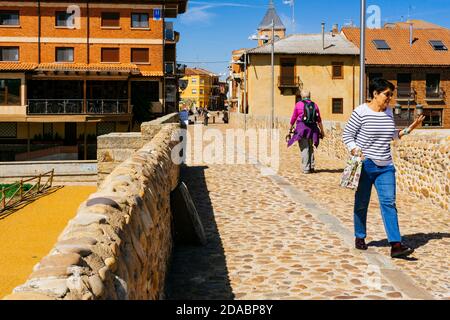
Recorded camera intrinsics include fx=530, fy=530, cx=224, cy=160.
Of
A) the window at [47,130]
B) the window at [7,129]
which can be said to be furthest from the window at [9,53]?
the window at [47,130]

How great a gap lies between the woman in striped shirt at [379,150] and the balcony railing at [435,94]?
143 ft

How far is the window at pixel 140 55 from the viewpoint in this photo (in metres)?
38.2

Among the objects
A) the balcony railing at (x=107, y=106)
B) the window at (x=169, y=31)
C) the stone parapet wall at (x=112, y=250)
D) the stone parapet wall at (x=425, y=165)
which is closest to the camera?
the stone parapet wall at (x=112, y=250)

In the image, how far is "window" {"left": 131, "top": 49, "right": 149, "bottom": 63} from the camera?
38.2 metres

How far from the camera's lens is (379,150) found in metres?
5.82

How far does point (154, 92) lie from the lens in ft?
127

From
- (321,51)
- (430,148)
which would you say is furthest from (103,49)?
(430,148)

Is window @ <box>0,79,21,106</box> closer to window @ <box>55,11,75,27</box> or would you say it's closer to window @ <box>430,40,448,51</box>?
window @ <box>55,11,75,27</box>

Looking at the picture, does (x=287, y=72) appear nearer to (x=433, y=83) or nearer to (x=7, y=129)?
(x=433, y=83)

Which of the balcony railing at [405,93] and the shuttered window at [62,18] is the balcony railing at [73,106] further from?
the balcony railing at [405,93]

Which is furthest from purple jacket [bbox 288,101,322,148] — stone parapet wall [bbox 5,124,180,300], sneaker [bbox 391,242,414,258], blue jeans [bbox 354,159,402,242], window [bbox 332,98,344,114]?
window [bbox 332,98,344,114]

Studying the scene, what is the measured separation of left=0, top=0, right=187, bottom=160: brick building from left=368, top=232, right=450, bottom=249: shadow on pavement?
2919 centimetres

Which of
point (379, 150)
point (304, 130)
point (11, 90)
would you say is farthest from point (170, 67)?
point (379, 150)

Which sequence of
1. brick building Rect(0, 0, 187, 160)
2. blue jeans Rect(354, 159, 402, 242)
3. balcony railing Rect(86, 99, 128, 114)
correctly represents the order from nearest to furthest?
blue jeans Rect(354, 159, 402, 242) → balcony railing Rect(86, 99, 128, 114) → brick building Rect(0, 0, 187, 160)
